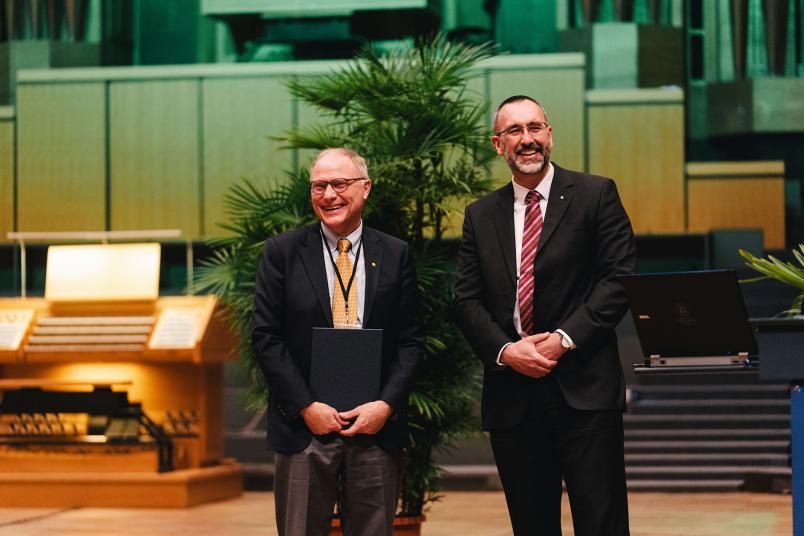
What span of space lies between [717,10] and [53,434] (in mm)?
6823

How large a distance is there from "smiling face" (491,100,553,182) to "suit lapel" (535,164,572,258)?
68 millimetres

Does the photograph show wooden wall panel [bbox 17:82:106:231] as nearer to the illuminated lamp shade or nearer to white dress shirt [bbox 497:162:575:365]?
the illuminated lamp shade

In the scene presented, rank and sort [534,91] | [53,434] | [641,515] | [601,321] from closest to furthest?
[601,321] < [641,515] < [53,434] < [534,91]

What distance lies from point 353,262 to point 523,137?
1.79ft

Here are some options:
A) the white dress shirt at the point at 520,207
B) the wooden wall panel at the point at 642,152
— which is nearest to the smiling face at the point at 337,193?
the white dress shirt at the point at 520,207

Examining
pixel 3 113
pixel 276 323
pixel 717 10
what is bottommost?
pixel 276 323


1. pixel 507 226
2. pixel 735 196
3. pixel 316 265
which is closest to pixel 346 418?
pixel 316 265

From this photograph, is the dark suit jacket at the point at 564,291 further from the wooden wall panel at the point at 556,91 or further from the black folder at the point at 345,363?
the wooden wall panel at the point at 556,91

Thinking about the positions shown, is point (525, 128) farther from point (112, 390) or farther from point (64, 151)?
point (64, 151)

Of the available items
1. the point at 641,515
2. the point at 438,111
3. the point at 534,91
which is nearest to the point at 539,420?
the point at 438,111

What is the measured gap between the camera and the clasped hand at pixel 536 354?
10.1 ft

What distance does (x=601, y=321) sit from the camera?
3115 millimetres

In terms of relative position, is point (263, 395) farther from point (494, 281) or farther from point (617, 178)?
point (617, 178)

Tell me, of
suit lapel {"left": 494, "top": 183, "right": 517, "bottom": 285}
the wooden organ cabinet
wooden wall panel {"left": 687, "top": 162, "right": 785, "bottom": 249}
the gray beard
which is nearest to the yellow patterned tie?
suit lapel {"left": 494, "top": 183, "right": 517, "bottom": 285}
